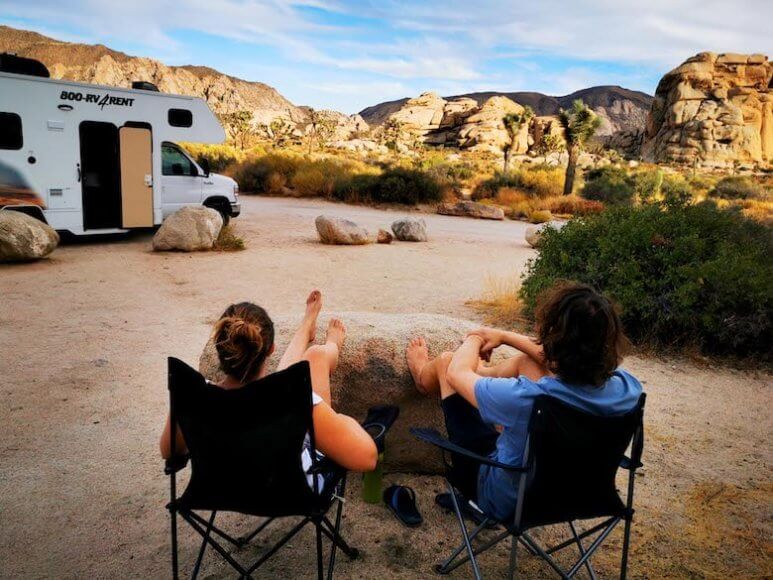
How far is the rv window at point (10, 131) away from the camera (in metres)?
A: 10.2

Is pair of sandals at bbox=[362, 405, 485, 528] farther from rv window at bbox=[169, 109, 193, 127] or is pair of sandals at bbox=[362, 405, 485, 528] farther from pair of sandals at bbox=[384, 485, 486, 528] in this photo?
rv window at bbox=[169, 109, 193, 127]

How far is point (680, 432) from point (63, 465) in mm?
4498

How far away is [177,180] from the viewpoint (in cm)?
1295

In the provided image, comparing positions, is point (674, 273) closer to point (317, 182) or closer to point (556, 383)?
point (556, 383)

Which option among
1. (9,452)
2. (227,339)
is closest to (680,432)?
(227,339)

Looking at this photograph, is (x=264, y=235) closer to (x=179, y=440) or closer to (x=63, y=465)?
(x=63, y=465)

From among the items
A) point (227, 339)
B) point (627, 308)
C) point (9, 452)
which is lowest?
point (9, 452)

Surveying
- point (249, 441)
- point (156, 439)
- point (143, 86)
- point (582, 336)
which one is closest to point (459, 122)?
point (143, 86)

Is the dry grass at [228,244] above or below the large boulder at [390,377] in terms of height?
below

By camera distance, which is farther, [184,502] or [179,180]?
[179,180]

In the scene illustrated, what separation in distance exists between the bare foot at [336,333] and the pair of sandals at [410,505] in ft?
2.90

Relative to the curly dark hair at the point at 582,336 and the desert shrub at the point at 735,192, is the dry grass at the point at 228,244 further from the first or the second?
the desert shrub at the point at 735,192

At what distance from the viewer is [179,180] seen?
1298 cm

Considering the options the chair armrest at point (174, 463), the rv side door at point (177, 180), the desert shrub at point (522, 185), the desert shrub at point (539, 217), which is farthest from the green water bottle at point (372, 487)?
the desert shrub at point (522, 185)
